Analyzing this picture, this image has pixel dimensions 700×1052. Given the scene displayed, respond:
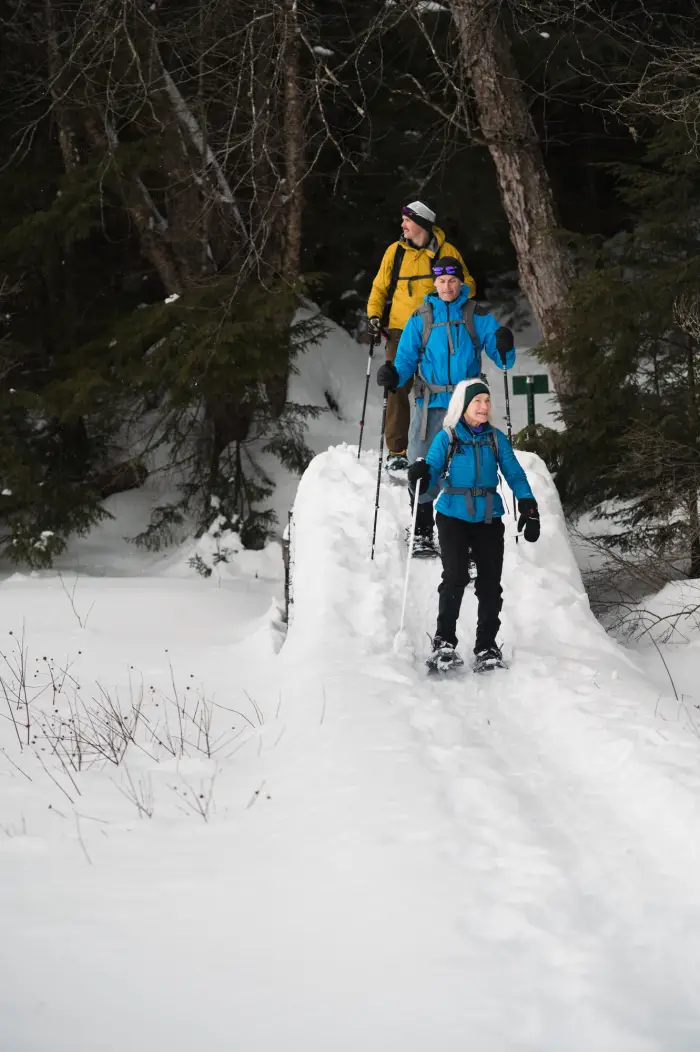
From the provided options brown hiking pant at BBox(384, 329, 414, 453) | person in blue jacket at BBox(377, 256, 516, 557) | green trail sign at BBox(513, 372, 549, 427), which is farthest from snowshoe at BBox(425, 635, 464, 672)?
green trail sign at BBox(513, 372, 549, 427)

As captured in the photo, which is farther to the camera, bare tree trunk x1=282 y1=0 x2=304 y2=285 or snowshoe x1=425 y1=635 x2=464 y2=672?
bare tree trunk x1=282 y1=0 x2=304 y2=285

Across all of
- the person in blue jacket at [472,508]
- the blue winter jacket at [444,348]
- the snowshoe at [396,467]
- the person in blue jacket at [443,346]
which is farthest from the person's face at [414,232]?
the person in blue jacket at [472,508]

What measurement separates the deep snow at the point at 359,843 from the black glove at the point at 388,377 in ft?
4.39

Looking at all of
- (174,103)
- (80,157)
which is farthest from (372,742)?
(80,157)

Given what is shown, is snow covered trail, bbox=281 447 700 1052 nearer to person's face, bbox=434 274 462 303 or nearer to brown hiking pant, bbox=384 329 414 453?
brown hiking pant, bbox=384 329 414 453

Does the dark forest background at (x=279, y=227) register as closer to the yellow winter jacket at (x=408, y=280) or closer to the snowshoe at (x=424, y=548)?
the yellow winter jacket at (x=408, y=280)

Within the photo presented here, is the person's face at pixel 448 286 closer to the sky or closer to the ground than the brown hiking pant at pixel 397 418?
closer to the sky

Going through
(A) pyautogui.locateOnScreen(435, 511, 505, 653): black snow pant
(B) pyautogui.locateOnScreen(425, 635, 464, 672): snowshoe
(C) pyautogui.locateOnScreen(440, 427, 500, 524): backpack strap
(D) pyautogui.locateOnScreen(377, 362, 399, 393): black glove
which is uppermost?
(D) pyautogui.locateOnScreen(377, 362, 399, 393): black glove

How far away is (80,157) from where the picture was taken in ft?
47.1

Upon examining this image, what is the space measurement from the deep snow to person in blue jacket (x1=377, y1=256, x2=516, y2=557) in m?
1.34

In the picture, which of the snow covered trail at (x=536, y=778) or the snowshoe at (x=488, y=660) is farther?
the snowshoe at (x=488, y=660)

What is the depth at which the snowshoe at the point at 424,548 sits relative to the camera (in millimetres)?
7938

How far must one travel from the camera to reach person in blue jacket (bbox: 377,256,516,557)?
7.61m

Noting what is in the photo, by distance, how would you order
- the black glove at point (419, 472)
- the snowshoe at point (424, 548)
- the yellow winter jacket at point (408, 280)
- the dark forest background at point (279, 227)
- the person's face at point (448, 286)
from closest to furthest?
the black glove at point (419, 472) < the person's face at point (448, 286) < the snowshoe at point (424, 548) < the yellow winter jacket at point (408, 280) < the dark forest background at point (279, 227)
